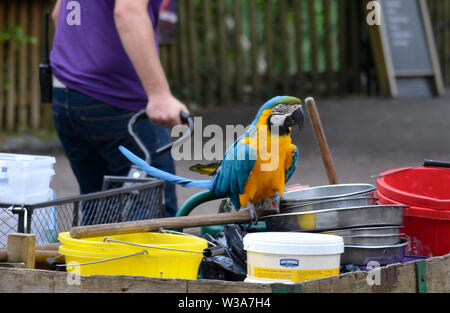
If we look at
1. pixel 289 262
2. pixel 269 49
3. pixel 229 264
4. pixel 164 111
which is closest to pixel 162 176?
pixel 229 264

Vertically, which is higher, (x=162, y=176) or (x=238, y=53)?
(x=238, y=53)

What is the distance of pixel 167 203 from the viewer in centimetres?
269

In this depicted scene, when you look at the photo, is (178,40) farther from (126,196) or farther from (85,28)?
(126,196)

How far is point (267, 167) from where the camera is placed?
1.95 metres

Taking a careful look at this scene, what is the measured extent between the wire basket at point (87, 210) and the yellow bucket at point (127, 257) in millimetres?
266

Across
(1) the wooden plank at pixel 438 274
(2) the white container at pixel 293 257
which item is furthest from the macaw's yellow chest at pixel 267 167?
(1) the wooden plank at pixel 438 274

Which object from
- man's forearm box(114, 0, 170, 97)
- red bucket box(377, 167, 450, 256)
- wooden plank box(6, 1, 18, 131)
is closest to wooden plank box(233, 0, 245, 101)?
wooden plank box(6, 1, 18, 131)

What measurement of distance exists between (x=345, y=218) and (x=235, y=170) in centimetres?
37

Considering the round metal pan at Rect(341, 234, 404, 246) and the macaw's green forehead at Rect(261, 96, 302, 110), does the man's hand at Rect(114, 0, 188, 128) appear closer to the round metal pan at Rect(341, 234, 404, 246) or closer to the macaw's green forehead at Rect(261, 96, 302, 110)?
the macaw's green forehead at Rect(261, 96, 302, 110)

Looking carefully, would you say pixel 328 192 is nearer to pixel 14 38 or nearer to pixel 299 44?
pixel 14 38

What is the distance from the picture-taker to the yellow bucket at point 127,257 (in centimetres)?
165

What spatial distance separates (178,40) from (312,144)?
2472 millimetres

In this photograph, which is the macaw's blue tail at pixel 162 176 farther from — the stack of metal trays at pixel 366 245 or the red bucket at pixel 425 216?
the red bucket at pixel 425 216

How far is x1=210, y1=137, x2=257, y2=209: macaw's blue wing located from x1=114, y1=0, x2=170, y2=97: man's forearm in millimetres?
603
